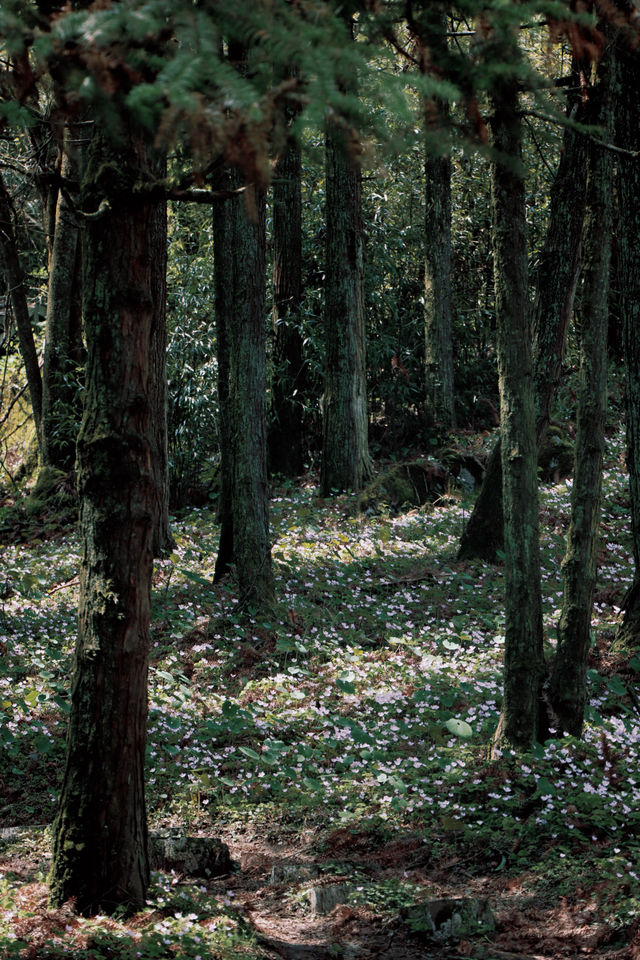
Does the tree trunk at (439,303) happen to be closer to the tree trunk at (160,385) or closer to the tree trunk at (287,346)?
the tree trunk at (287,346)

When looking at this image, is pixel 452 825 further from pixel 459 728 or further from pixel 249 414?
pixel 249 414

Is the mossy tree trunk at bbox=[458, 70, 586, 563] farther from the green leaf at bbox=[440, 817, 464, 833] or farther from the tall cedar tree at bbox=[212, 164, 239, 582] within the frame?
the green leaf at bbox=[440, 817, 464, 833]

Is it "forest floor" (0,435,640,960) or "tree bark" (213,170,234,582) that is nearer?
"forest floor" (0,435,640,960)

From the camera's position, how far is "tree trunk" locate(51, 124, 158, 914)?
365 cm

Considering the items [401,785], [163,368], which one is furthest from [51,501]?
[401,785]

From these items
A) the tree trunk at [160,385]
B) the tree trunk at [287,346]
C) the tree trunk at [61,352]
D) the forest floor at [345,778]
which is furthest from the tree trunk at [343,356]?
the tree trunk at [61,352]

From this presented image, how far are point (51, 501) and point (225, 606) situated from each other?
17.5 ft

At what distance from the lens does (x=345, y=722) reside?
598 cm

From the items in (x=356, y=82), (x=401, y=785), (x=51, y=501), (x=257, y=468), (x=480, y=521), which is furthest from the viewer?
(x=51, y=501)

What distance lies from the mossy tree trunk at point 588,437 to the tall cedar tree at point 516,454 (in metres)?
0.20

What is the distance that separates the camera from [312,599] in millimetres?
9031

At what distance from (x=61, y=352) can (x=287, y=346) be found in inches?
143

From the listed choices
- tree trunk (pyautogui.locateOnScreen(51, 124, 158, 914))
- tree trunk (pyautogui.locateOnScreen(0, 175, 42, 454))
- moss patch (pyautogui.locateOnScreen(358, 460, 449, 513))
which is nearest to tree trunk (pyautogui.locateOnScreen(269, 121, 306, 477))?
moss patch (pyautogui.locateOnScreen(358, 460, 449, 513))

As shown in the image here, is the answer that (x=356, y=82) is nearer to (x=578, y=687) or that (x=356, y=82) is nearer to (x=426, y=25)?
(x=426, y=25)
